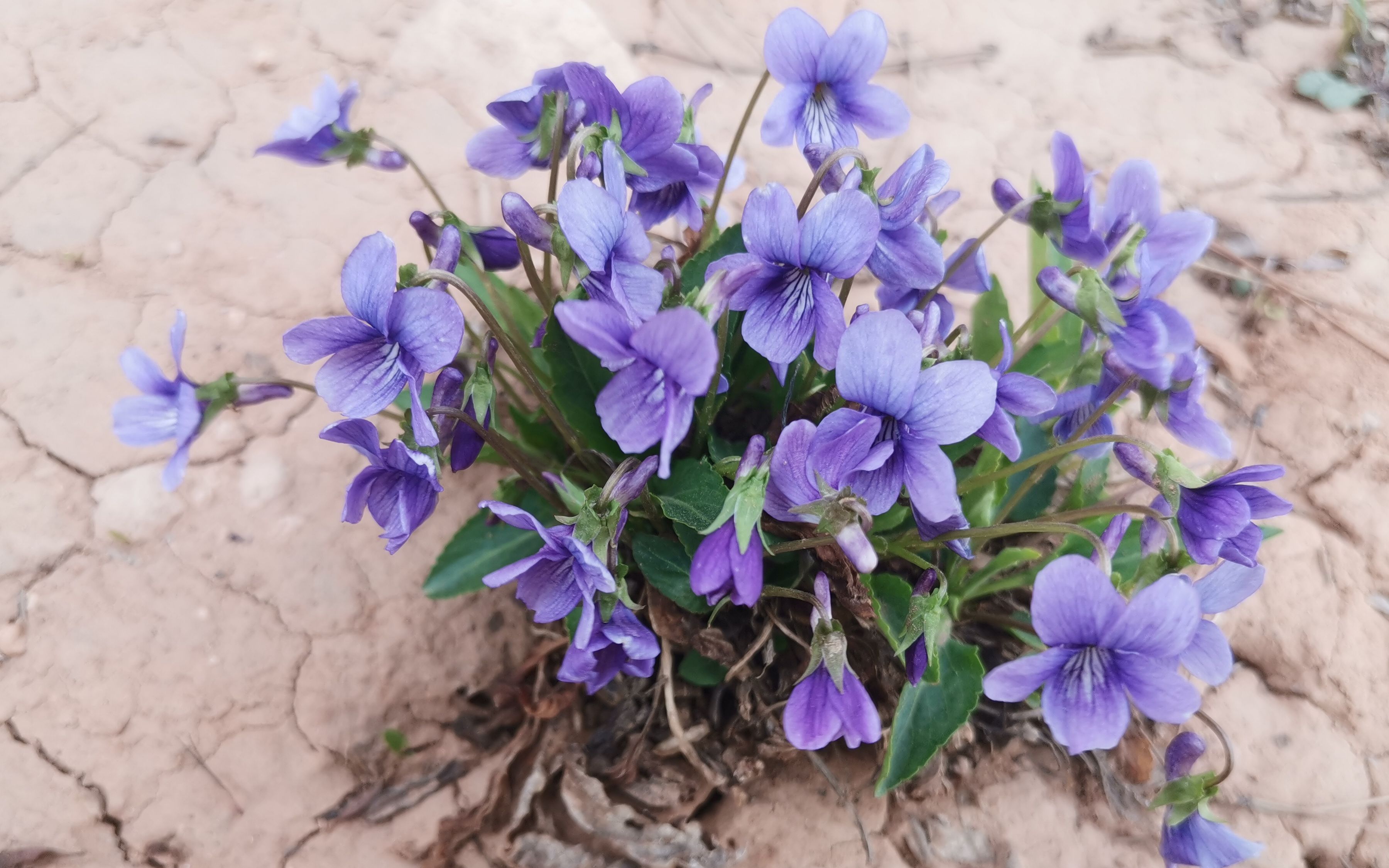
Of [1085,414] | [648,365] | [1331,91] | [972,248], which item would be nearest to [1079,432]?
[1085,414]

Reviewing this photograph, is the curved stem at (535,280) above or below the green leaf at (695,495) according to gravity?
above

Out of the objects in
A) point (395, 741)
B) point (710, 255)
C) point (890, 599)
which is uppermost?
point (710, 255)

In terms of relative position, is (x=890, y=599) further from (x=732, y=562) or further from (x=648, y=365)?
(x=648, y=365)

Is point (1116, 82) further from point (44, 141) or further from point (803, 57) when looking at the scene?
point (44, 141)

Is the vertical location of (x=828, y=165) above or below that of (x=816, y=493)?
above

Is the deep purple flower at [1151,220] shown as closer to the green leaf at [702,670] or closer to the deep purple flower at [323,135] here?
the green leaf at [702,670]

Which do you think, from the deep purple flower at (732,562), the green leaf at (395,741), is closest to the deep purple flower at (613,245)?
the deep purple flower at (732,562)

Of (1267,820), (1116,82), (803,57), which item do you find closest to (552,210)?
(803,57)
